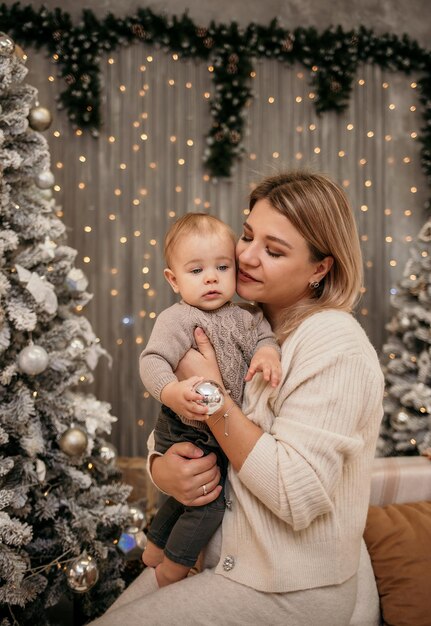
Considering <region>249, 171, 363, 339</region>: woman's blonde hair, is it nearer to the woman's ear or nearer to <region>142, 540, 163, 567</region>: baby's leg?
the woman's ear

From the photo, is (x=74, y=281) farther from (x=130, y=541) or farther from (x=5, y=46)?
(x=130, y=541)

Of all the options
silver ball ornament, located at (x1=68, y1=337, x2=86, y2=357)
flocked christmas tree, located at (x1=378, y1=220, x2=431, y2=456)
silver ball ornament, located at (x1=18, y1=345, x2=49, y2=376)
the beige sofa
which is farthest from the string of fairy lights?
the beige sofa

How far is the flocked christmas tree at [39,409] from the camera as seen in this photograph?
2248 mm

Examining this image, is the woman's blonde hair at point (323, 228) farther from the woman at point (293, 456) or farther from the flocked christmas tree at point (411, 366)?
the flocked christmas tree at point (411, 366)

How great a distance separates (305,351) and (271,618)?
659 millimetres

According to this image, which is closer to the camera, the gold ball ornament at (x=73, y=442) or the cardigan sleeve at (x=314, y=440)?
the cardigan sleeve at (x=314, y=440)

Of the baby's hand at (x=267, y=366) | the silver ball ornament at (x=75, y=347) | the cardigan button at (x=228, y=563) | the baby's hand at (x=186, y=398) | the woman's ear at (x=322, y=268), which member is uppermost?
the woman's ear at (x=322, y=268)

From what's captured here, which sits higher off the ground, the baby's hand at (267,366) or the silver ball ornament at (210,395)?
the baby's hand at (267,366)

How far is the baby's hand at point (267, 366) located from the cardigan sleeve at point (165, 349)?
0.21m

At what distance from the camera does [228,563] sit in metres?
1.38

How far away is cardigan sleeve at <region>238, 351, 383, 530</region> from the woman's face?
312mm

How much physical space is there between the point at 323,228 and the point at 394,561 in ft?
3.80

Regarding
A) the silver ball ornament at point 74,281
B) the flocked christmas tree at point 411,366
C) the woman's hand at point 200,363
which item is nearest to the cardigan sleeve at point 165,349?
the woman's hand at point 200,363

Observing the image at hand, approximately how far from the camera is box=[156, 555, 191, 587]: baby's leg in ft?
4.88
